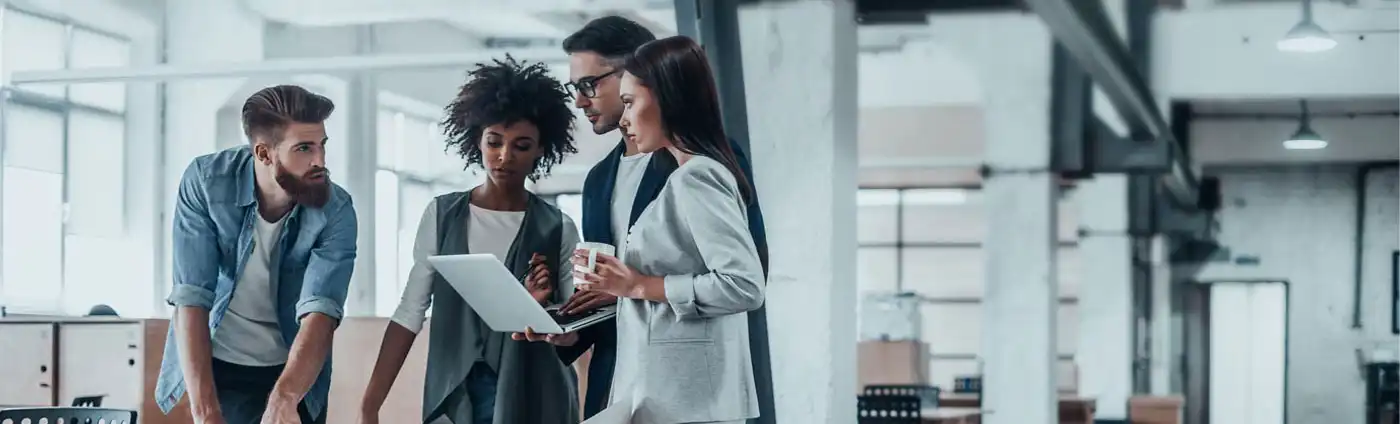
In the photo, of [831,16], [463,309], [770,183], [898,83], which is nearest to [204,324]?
[463,309]

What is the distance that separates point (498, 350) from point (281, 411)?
Result: 1.69ft

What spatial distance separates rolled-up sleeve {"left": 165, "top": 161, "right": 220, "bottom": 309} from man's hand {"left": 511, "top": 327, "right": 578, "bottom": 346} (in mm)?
759

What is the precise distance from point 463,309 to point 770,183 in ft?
4.28

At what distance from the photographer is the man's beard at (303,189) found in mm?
3402

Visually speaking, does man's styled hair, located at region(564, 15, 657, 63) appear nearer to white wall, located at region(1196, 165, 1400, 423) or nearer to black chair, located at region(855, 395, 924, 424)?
black chair, located at region(855, 395, 924, 424)

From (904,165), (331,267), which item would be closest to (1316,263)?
(904,165)

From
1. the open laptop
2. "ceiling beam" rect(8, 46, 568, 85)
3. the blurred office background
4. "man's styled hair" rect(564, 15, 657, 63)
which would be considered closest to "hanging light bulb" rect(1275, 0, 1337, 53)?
the blurred office background

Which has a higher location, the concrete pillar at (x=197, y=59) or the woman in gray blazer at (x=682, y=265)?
the concrete pillar at (x=197, y=59)

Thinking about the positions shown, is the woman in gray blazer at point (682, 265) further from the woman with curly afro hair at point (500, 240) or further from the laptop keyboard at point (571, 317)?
the woman with curly afro hair at point (500, 240)

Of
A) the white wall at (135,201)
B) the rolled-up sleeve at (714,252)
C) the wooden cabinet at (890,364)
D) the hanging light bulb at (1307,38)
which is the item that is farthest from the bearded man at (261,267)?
the wooden cabinet at (890,364)

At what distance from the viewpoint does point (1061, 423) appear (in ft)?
38.0

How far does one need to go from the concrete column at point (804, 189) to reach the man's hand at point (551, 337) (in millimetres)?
1349

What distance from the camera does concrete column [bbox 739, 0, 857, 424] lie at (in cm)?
426

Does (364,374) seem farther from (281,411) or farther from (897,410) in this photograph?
(897,410)
